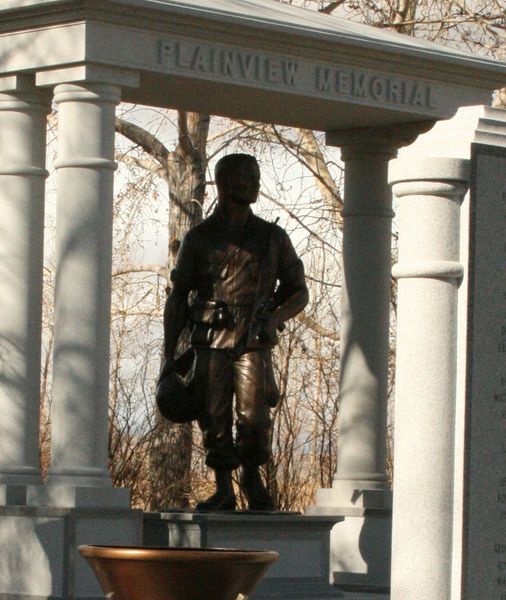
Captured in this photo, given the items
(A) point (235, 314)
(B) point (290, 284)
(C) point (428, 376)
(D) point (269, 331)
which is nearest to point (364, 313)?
(B) point (290, 284)

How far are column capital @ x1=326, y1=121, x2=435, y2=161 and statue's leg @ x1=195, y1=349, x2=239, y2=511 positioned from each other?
2.42 m

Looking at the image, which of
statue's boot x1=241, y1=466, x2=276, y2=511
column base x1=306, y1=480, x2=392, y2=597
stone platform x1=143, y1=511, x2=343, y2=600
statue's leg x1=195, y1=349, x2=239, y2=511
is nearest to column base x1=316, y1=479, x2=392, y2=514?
column base x1=306, y1=480, x2=392, y2=597

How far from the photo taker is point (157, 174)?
20.4 meters

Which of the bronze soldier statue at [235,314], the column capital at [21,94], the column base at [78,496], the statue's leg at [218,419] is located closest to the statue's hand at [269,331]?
the bronze soldier statue at [235,314]

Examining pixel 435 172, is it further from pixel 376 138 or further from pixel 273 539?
pixel 376 138

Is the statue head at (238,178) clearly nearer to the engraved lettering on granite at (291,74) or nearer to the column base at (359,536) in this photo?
the engraved lettering on granite at (291,74)

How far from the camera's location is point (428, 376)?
682cm

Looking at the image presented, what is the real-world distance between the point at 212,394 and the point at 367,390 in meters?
2.04

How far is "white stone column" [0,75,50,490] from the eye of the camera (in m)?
12.1

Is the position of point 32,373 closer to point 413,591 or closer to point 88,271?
point 88,271

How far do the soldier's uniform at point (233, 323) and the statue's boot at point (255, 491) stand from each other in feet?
0.29

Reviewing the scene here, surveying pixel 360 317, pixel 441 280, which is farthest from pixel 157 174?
pixel 441 280

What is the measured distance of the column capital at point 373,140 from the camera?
13852 mm

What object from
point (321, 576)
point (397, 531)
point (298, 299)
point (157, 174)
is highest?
point (157, 174)
